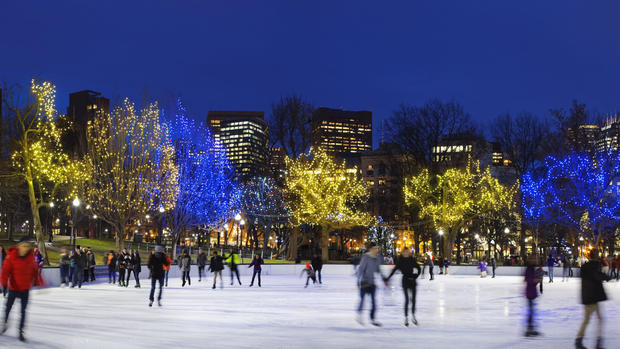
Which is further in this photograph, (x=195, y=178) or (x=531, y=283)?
(x=195, y=178)

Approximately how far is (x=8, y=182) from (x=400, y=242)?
84.9 meters

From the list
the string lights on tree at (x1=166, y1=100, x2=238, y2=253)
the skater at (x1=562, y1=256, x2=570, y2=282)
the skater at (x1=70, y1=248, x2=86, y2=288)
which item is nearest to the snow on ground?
the skater at (x1=70, y1=248, x2=86, y2=288)

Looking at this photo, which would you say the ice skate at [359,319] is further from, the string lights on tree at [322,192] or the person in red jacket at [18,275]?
the string lights on tree at [322,192]

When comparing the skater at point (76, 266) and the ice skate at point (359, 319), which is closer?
the ice skate at point (359, 319)

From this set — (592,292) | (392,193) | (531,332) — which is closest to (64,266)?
(531,332)

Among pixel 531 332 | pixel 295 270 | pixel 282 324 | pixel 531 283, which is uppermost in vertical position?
pixel 531 283

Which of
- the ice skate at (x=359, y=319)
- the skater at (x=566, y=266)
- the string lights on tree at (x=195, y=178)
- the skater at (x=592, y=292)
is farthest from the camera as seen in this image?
the string lights on tree at (x=195, y=178)

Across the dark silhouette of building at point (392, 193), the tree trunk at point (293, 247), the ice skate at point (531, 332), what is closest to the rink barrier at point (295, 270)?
the tree trunk at point (293, 247)

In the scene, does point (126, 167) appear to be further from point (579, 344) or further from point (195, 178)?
point (579, 344)

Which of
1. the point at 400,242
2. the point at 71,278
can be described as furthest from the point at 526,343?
the point at 400,242

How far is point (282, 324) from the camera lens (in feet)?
40.2

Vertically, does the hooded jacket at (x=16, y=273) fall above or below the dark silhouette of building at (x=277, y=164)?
below

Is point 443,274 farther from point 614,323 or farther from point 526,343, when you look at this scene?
point 526,343

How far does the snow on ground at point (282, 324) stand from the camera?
32.2ft
